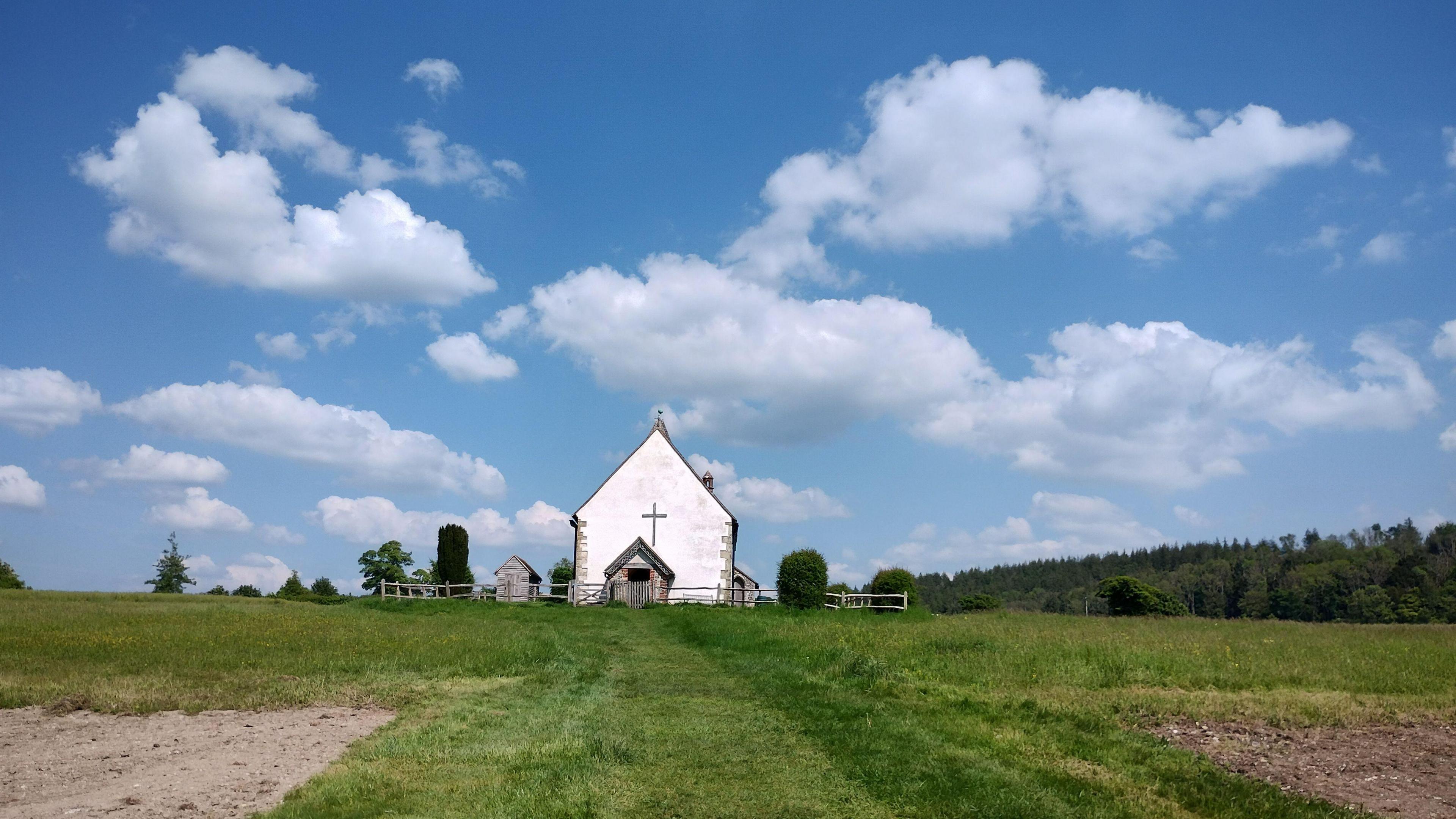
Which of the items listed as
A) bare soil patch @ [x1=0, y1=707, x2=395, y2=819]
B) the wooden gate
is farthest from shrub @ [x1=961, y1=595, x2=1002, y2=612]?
bare soil patch @ [x1=0, y1=707, x2=395, y2=819]

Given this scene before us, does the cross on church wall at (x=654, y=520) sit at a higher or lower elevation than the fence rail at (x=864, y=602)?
higher

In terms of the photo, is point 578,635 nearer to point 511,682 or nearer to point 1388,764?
point 511,682

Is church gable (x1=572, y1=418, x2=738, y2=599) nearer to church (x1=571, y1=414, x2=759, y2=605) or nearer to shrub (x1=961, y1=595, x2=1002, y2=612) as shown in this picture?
church (x1=571, y1=414, x2=759, y2=605)

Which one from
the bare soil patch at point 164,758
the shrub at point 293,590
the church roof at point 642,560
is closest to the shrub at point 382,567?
the shrub at point 293,590

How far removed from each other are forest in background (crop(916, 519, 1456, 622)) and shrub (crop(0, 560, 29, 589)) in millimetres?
67195

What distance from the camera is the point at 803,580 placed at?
134 feet

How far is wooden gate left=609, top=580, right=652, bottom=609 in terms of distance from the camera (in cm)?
4453

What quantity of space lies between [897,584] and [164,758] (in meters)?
36.0

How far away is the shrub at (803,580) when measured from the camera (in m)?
40.6

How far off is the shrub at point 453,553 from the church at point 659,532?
31.6 feet

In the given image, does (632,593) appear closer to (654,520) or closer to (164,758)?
(654,520)

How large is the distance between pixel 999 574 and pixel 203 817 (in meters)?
184

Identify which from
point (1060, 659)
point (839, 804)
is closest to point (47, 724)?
point (839, 804)

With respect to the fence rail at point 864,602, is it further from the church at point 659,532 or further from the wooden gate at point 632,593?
the wooden gate at point 632,593
